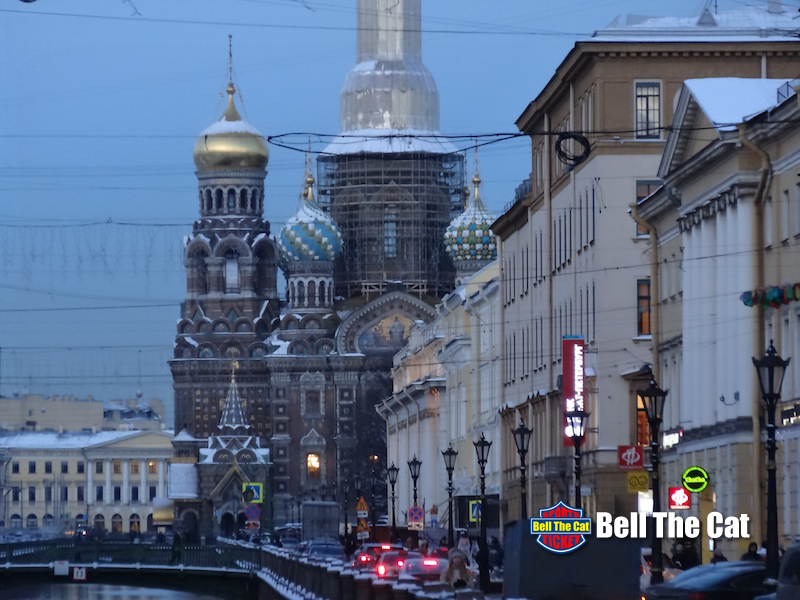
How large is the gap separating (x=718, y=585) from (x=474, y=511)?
1632 inches

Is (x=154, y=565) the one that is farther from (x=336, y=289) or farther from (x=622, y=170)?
(x=336, y=289)

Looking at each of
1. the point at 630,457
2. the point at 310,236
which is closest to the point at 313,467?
the point at 310,236

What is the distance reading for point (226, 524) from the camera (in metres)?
164

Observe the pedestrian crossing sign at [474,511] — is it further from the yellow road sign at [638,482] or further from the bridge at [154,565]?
the yellow road sign at [638,482]

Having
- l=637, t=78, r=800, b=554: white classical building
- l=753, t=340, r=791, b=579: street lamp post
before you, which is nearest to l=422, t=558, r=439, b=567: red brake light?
l=637, t=78, r=800, b=554: white classical building

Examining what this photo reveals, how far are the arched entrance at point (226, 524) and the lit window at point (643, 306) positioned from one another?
4138 inches

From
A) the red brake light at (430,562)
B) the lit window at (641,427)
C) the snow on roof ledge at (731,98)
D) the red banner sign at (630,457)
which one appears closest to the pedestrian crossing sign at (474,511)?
the lit window at (641,427)

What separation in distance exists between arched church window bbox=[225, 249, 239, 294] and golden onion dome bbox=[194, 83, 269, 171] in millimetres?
6429

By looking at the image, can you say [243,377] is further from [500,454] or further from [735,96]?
[735,96]

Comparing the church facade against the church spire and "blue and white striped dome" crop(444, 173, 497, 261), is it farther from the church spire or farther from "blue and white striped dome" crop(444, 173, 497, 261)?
"blue and white striped dome" crop(444, 173, 497, 261)

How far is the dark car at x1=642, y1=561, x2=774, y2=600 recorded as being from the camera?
2761cm

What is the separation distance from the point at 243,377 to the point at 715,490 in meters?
124

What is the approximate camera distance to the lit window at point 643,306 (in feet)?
197

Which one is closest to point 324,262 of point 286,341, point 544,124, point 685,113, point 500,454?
point 286,341
